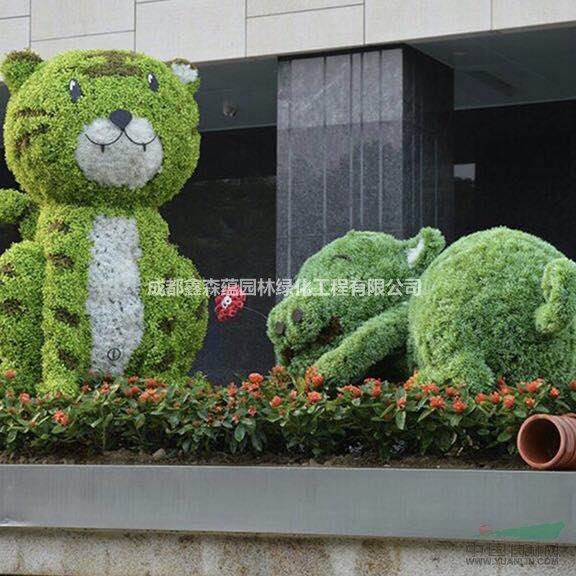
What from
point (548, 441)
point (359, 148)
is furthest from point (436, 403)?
point (359, 148)

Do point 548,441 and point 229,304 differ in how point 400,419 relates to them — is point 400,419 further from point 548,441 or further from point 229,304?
point 229,304

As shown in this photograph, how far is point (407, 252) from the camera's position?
27.3ft

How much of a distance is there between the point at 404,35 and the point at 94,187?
3.43 m

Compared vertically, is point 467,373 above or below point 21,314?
below

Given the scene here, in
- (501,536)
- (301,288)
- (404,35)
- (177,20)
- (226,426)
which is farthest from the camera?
(177,20)

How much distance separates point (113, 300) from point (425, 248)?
1.95 meters

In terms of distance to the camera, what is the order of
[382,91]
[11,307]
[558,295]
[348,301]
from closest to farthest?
[558,295] → [348,301] → [11,307] → [382,91]

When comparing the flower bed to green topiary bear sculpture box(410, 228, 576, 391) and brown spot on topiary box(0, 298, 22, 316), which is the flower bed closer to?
green topiary bear sculpture box(410, 228, 576, 391)

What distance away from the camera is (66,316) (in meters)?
8.21

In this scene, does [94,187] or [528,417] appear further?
[94,187]

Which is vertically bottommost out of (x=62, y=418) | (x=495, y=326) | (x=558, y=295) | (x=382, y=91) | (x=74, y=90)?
(x=62, y=418)

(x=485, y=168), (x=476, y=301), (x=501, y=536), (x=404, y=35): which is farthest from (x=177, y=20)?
(x=501, y=536)

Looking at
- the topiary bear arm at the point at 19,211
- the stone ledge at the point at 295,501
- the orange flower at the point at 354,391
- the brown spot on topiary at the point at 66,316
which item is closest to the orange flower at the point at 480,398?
the orange flower at the point at 354,391

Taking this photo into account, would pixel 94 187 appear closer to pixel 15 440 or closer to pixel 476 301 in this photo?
pixel 15 440
